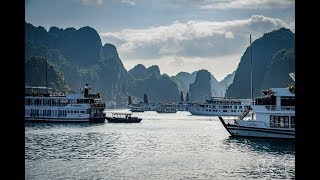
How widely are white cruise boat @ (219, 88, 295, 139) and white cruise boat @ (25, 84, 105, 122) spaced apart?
54.3 metres

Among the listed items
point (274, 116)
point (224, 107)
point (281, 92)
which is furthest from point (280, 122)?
point (224, 107)

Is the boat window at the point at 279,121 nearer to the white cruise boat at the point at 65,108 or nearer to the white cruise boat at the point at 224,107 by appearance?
the white cruise boat at the point at 65,108

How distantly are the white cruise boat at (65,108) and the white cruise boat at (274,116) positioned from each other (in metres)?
54.3

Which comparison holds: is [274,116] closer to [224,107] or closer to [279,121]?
[279,121]

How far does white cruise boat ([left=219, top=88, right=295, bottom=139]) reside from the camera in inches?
2296

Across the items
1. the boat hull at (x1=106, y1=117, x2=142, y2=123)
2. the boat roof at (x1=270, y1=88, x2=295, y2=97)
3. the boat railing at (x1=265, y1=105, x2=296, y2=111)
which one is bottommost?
the boat hull at (x1=106, y1=117, x2=142, y2=123)

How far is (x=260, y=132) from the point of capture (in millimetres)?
60812

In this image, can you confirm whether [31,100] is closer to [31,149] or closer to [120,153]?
[31,149]

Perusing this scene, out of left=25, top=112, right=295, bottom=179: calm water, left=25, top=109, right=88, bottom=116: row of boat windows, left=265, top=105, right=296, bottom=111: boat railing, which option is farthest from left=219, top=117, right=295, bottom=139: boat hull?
left=25, top=109, right=88, bottom=116: row of boat windows

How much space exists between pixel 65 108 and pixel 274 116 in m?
62.4

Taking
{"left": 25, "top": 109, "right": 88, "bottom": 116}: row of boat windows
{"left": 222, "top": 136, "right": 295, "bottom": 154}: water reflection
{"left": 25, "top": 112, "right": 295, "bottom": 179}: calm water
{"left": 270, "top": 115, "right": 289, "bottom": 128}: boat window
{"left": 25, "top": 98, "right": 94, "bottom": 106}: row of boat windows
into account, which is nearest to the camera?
{"left": 25, "top": 112, "right": 295, "bottom": 179}: calm water

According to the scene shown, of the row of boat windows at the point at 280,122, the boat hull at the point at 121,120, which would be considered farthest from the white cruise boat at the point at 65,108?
the row of boat windows at the point at 280,122

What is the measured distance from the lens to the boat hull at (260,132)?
2298 inches

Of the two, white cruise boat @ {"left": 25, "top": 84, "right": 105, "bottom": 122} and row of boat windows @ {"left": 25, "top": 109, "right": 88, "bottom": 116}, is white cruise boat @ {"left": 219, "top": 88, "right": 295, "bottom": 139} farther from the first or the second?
row of boat windows @ {"left": 25, "top": 109, "right": 88, "bottom": 116}
